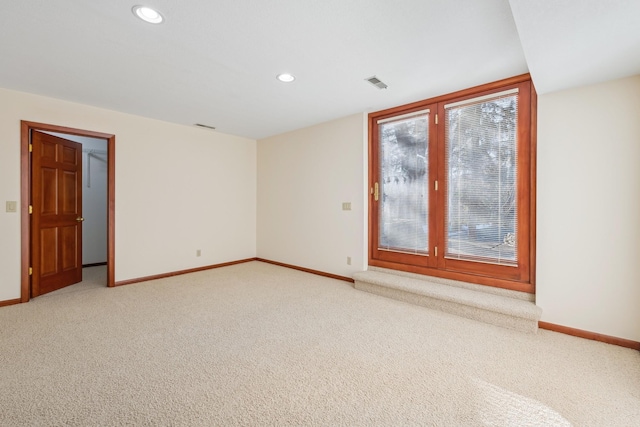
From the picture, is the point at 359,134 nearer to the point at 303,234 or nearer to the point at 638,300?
the point at 303,234

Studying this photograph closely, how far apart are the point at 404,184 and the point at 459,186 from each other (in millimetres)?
692

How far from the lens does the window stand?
2904 millimetres

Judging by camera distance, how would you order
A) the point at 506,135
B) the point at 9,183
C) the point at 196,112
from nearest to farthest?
1. the point at 506,135
2. the point at 9,183
3. the point at 196,112

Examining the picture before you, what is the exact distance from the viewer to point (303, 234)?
16.0ft

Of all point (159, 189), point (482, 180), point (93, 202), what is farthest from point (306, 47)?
point (93, 202)

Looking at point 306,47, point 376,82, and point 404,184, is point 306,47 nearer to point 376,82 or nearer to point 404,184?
point 376,82

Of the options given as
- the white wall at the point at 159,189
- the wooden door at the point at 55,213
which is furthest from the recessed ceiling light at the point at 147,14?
the wooden door at the point at 55,213

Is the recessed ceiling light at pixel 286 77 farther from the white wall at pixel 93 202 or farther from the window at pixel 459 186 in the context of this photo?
the white wall at pixel 93 202

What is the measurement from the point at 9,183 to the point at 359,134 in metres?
4.22

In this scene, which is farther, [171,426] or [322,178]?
[322,178]

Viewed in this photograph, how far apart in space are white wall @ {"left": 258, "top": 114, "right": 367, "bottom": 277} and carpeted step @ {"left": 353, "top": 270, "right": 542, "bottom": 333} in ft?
1.65

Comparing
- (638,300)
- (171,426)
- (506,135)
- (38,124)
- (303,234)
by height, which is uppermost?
(38,124)

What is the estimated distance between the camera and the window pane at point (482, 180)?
298 cm

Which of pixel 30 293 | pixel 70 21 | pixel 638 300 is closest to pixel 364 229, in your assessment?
pixel 638 300
